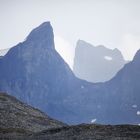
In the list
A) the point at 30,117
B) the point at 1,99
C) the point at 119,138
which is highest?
the point at 1,99

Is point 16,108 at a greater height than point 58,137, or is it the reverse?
point 16,108

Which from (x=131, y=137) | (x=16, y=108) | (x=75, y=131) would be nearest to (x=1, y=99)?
(x=16, y=108)

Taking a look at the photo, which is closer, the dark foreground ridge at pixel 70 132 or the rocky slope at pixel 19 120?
the dark foreground ridge at pixel 70 132

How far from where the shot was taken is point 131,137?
45.9 meters

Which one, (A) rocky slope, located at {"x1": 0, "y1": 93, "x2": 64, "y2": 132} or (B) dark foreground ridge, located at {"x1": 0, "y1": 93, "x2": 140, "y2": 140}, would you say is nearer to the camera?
(B) dark foreground ridge, located at {"x1": 0, "y1": 93, "x2": 140, "y2": 140}

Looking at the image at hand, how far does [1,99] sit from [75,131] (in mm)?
46132

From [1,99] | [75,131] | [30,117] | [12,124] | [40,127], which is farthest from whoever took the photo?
[1,99]

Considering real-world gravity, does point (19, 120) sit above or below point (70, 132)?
above

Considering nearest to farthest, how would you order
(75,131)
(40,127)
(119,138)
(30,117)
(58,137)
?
(119,138)
(58,137)
(75,131)
(40,127)
(30,117)

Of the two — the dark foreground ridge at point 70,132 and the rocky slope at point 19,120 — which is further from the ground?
the rocky slope at point 19,120

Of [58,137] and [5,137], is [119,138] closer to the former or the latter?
[58,137]

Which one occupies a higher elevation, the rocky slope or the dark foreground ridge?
the rocky slope

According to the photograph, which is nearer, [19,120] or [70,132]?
[70,132]

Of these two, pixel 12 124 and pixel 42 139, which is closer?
pixel 42 139
